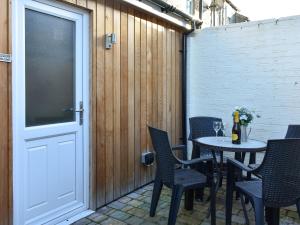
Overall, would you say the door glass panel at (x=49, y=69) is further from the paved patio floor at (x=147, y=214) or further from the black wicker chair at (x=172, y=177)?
the paved patio floor at (x=147, y=214)

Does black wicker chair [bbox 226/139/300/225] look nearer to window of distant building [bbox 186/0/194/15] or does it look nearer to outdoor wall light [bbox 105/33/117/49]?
outdoor wall light [bbox 105/33/117/49]

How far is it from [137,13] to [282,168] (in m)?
2.69

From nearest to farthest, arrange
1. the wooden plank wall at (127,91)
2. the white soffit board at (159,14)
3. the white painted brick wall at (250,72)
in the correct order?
the wooden plank wall at (127,91) → the white soffit board at (159,14) → the white painted brick wall at (250,72)

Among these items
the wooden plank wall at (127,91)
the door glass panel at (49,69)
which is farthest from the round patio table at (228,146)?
the door glass panel at (49,69)

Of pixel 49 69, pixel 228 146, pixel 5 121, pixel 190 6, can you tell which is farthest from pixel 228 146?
pixel 190 6

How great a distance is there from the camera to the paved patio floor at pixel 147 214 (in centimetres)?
308

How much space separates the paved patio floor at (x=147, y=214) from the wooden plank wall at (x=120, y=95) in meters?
0.18

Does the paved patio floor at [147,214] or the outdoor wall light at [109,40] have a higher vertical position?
the outdoor wall light at [109,40]

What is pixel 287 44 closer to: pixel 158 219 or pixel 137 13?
pixel 137 13

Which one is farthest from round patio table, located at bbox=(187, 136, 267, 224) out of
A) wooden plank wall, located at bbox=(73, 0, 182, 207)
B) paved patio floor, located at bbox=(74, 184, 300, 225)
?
wooden plank wall, located at bbox=(73, 0, 182, 207)

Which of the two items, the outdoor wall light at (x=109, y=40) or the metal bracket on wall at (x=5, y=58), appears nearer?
the metal bracket on wall at (x=5, y=58)

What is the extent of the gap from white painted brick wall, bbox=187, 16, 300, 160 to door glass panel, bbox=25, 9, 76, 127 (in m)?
2.58

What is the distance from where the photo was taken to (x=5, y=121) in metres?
2.39

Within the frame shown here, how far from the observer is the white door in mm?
2561
